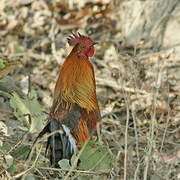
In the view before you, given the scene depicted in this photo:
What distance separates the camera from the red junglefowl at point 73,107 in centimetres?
274

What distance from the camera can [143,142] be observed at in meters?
3.74

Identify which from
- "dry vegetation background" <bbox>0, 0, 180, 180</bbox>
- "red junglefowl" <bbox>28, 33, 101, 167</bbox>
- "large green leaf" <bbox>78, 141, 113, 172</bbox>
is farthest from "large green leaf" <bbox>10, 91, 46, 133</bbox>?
"dry vegetation background" <bbox>0, 0, 180, 180</bbox>

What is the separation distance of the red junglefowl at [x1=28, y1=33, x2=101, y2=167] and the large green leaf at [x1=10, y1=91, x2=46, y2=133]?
0.10m

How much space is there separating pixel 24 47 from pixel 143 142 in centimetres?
270

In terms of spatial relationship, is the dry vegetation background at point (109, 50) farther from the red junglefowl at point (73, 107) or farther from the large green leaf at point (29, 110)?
the large green leaf at point (29, 110)

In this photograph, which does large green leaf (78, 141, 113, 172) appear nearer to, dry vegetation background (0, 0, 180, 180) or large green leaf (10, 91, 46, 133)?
large green leaf (10, 91, 46, 133)

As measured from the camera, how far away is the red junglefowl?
2738 mm

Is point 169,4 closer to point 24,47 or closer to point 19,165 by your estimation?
point 24,47

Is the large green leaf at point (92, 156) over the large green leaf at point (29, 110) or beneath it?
beneath

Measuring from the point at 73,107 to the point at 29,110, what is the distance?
1.20 feet

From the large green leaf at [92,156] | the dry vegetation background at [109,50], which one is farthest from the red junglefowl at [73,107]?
the dry vegetation background at [109,50]

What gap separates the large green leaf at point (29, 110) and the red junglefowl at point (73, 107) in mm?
99

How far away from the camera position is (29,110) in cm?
281

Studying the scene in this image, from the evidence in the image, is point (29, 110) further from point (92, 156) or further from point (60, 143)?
point (92, 156)
